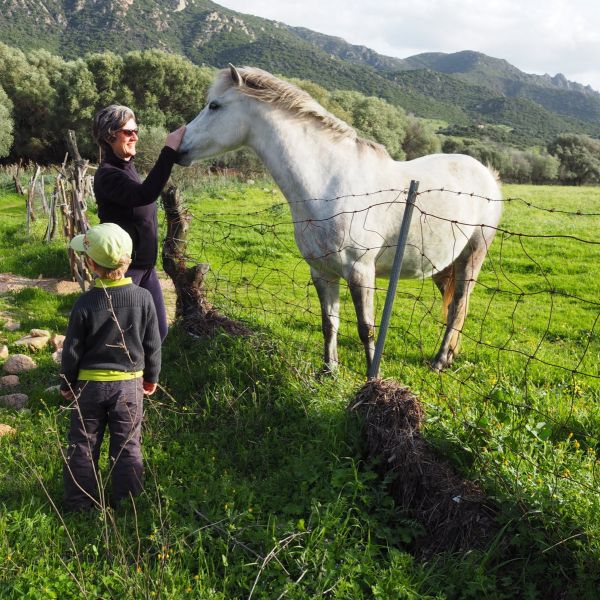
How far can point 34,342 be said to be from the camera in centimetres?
537

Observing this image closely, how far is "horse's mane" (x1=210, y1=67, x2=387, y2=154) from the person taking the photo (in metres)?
4.11

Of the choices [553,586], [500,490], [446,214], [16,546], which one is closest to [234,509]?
[16,546]

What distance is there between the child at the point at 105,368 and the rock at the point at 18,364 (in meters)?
2.22

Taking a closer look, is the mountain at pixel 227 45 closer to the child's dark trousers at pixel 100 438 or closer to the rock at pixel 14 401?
the rock at pixel 14 401

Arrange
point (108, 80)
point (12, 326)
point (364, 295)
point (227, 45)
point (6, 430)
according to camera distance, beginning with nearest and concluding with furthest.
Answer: point (6, 430)
point (364, 295)
point (12, 326)
point (108, 80)
point (227, 45)

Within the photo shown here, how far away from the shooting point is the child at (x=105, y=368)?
9.42 feet

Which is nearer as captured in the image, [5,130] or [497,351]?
[497,351]

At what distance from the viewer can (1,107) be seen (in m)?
35.8

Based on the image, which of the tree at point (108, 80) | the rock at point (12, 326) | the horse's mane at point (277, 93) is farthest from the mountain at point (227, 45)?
the horse's mane at point (277, 93)

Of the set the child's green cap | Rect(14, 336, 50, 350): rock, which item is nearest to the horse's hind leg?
the child's green cap

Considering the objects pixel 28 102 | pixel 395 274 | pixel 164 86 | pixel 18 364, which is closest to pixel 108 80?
pixel 164 86

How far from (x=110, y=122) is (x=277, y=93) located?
4.44 ft

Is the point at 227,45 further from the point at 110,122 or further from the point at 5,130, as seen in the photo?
the point at 110,122

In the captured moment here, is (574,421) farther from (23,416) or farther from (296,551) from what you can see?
(23,416)
